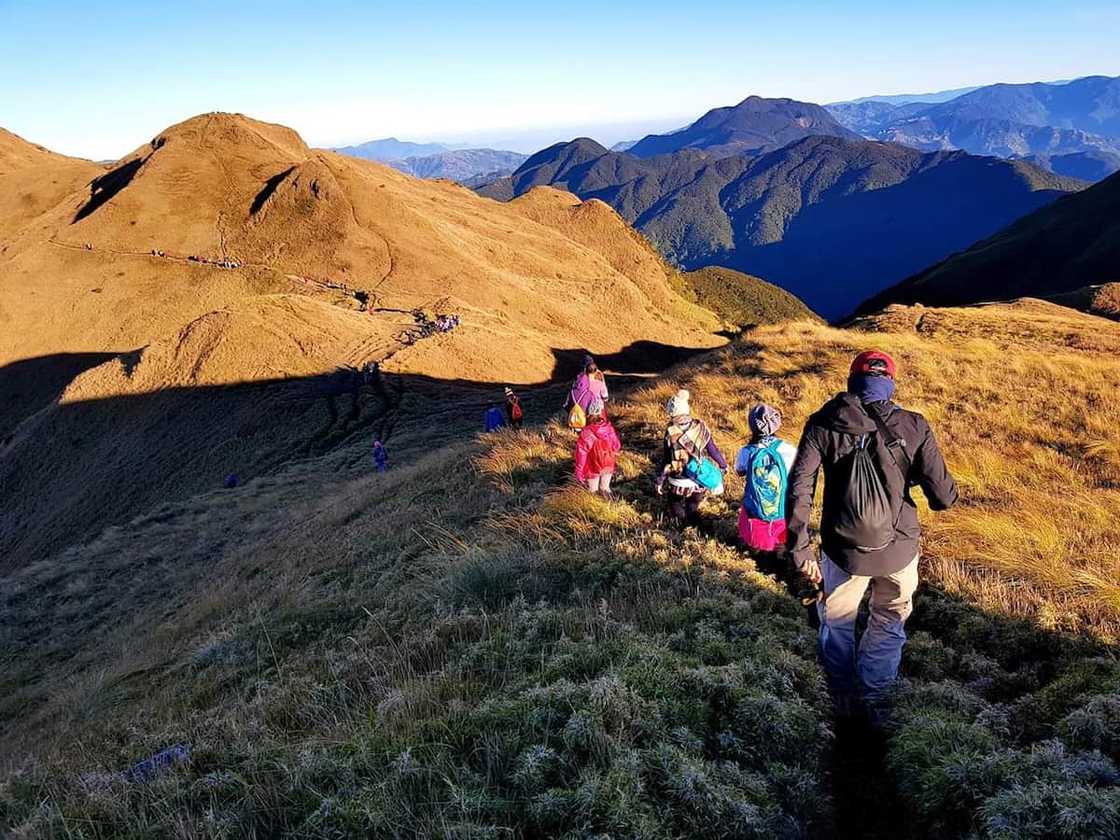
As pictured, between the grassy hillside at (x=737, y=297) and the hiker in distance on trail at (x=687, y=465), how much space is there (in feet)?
474

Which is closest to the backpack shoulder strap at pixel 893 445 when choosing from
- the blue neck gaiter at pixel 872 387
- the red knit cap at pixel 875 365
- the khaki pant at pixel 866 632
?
the blue neck gaiter at pixel 872 387

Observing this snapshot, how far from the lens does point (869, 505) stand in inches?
187

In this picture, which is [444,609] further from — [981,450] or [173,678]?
[981,450]

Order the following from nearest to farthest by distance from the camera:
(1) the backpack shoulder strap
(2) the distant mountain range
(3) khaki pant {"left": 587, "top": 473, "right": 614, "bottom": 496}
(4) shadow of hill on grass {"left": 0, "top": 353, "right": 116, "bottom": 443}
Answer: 1. (1) the backpack shoulder strap
2. (3) khaki pant {"left": 587, "top": 473, "right": 614, "bottom": 496}
3. (4) shadow of hill on grass {"left": 0, "top": 353, "right": 116, "bottom": 443}
4. (2) the distant mountain range

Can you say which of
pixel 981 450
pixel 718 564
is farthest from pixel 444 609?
pixel 981 450

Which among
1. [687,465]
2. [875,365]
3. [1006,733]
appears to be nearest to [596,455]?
[687,465]

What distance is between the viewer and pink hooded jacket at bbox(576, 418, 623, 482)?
864 centimetres

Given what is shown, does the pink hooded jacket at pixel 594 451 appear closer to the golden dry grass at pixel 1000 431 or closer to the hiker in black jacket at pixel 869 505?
the golden dry grass at pixel 1000 431

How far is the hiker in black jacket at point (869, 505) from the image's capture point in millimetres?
4785

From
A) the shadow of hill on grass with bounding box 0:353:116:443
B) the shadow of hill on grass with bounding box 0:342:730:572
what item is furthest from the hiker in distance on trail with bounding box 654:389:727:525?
→ the shadow of hill on grass with bounding box 0:353:116:443

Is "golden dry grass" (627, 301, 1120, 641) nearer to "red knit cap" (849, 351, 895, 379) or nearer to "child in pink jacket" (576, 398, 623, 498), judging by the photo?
"child in pink jacket" (576, 398, 623, 498)

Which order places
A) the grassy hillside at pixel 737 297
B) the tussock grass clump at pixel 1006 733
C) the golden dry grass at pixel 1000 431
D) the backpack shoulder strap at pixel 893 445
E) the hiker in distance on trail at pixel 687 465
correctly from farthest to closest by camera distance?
the grassy hillside at pixel 737 297
the hiker in distance on trail at pixel 687 465
the golden dry grass at pixel 1000 431
the backpack shoulder strap at pixel 893 445
the tussock grass clump at pixel 1006 733

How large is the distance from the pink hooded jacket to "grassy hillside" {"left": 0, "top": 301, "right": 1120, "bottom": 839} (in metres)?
0.38

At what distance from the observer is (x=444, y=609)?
633 cm
